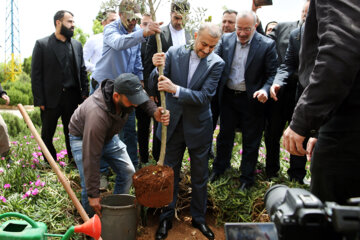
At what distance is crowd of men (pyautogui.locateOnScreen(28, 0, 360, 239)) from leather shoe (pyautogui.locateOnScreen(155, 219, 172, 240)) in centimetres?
1

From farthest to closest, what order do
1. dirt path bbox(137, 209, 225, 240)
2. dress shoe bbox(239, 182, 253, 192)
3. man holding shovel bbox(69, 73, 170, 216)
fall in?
dress shoe bbox(239, 182, 253, 192)
dirt path bbox(137, 209, 225, 240)
man holding shovel bbox(69, 73, 170, 216)

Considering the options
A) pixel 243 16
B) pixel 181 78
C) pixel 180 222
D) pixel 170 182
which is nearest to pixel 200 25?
pixel 181 78

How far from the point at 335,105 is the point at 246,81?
244cm

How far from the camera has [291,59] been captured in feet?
12.9

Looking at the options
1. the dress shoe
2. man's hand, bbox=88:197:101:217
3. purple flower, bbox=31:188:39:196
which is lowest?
the dress shoe

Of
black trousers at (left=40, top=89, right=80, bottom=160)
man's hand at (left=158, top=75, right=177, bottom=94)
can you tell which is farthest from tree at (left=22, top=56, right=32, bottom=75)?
man's hand at (left=158, top=75, right=177, bottom=94)

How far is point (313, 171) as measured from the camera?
1.60 meters

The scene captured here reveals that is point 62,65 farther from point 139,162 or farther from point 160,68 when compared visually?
point 160,68

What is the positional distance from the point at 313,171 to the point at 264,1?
358 cm

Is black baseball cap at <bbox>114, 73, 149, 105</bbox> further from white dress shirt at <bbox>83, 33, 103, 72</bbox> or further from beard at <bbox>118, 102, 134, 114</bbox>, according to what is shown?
white dress shirt at <bbox>83, 33, 103, 72</bbox>

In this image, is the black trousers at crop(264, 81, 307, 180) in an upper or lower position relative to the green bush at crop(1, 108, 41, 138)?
upper

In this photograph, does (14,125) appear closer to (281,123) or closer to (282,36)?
(281,123)

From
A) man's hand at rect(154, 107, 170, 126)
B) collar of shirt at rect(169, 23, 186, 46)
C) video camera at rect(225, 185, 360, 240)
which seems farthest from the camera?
collar of shirt at rect(169, 23, 186, 46)

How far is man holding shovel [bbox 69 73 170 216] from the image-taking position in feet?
9.03
